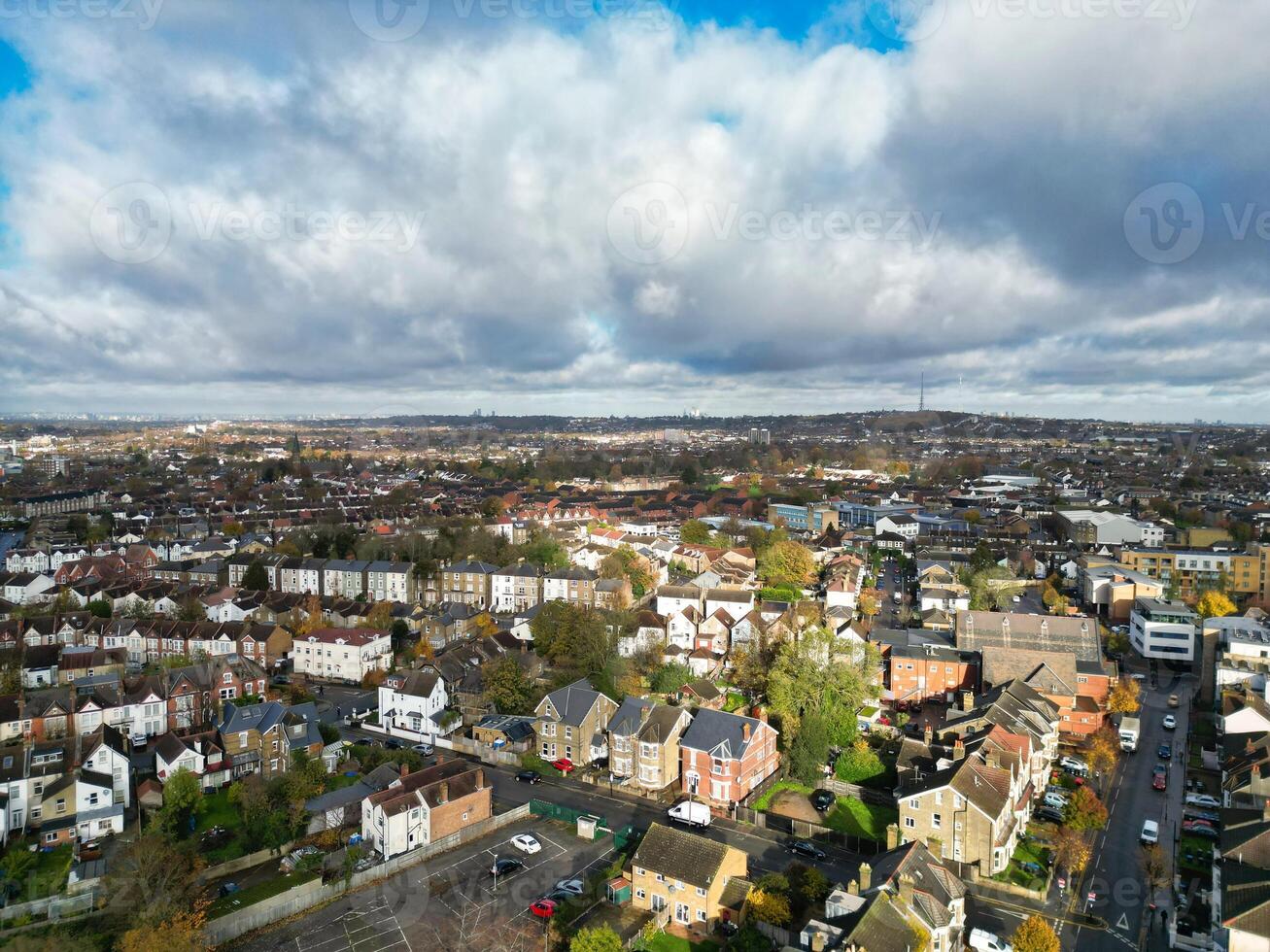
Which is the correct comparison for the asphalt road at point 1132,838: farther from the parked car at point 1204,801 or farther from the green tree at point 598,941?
the green tree at point 598,941

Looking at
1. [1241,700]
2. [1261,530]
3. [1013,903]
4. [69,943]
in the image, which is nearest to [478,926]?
[69,943]

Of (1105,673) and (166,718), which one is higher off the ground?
(1105,673)

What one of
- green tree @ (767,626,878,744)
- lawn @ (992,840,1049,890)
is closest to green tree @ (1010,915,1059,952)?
lawn @ (992,840,1049,890)

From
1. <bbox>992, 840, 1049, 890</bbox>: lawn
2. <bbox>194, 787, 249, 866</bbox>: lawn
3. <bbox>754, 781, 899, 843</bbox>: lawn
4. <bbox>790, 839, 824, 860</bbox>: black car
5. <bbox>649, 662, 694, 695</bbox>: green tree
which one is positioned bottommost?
<bbox>194, 787, 249, 866</bbox>: lawn

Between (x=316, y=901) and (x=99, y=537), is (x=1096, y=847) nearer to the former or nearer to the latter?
(x=316, y=901)

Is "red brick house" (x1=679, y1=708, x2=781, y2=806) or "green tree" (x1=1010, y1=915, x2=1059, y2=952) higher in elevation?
"green tree" (x1=1010, y1=915, x2=1059, y2=952)

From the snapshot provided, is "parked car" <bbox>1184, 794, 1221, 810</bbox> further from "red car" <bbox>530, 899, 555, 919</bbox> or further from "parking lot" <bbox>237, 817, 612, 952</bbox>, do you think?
"red car" <bbox>530, 899, 555, 919</bbox>

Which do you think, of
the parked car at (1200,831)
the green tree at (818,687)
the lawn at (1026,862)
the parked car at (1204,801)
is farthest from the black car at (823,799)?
the parked car at (1204,801)
